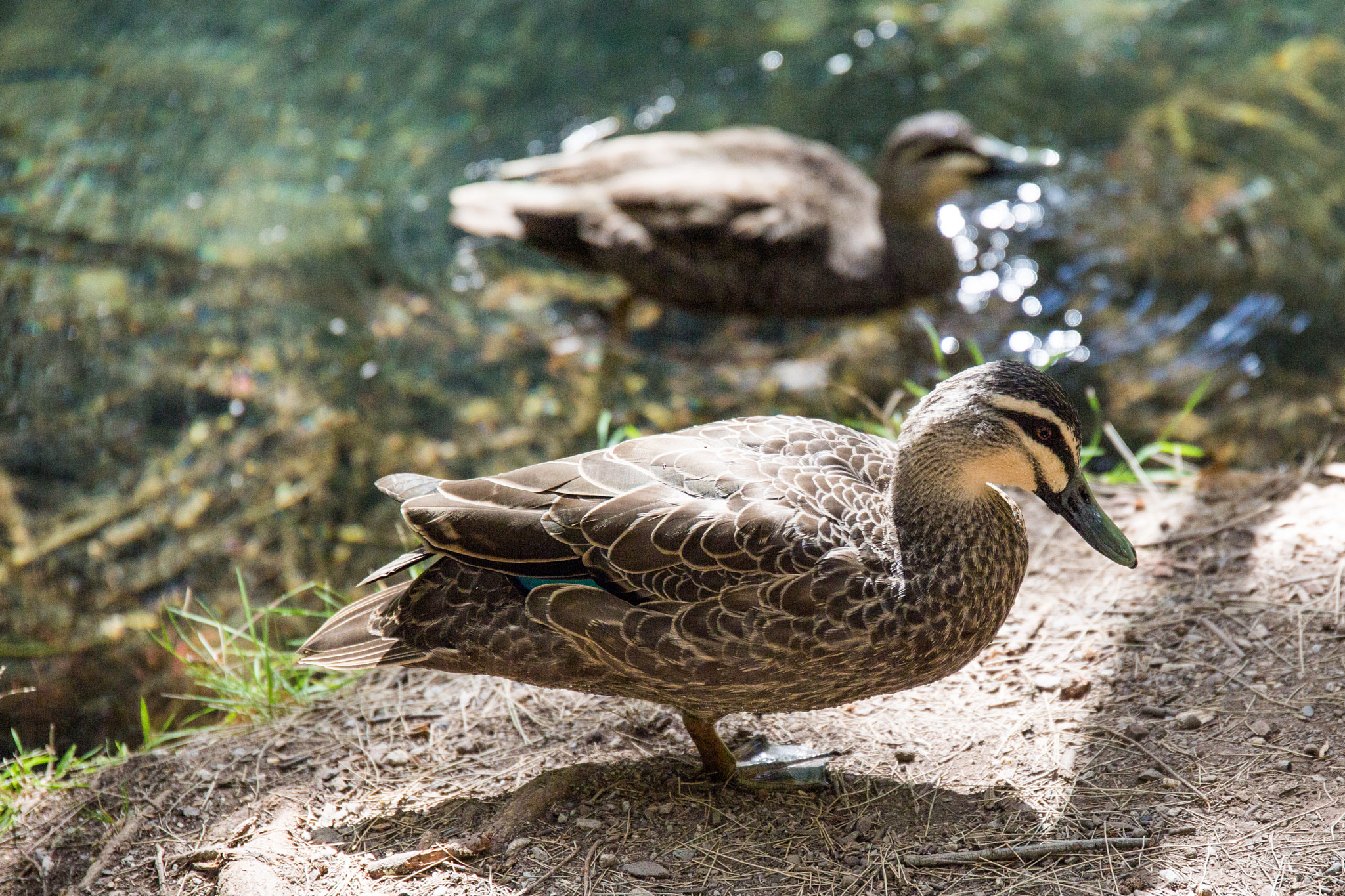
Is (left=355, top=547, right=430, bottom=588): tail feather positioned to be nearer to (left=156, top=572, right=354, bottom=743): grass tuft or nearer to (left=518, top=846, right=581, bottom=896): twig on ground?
(left=156, top=572, right=354, bottom=743): grass tuft

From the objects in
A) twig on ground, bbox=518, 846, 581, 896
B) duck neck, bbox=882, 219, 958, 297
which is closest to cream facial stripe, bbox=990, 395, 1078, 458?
twig on ground, bbox=518, 846, 581, 896

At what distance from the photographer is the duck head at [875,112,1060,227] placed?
6.00m

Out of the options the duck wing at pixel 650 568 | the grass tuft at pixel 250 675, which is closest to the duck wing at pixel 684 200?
the grass tuft at pixel 250 675

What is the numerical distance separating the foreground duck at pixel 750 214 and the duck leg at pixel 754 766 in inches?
122

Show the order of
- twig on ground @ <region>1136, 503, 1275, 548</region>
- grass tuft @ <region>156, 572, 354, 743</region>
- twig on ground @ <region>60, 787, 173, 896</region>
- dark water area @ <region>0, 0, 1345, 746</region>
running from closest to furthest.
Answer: twig on ground @ <region>60, 787, 173, 896</region>
grass tuft @ <region>156, 572, 354, 743</region>
twig on ground @ <region>1136, 503, 1275, 548</region>
dark water area @ <region>0, 0, 1345, 746</region>

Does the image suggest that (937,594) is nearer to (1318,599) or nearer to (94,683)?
(1318,599)

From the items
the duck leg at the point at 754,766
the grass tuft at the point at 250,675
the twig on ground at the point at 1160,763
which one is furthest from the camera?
the grass tuft at the point at 250,675

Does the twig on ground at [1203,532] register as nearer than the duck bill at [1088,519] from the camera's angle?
No

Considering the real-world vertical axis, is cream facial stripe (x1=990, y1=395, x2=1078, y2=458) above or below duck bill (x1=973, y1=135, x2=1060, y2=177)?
above

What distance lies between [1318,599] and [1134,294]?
2.75m

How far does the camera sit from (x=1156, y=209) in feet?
20.3

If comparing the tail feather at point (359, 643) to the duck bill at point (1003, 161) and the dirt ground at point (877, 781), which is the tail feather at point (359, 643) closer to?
→ the dirt ground at point (877, 781)

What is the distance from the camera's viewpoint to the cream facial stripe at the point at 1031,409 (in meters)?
2.78

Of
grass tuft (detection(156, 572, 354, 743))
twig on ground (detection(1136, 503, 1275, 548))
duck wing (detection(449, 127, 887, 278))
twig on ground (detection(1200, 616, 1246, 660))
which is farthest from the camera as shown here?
duck wing (detection(449, 127, 887, 278))
